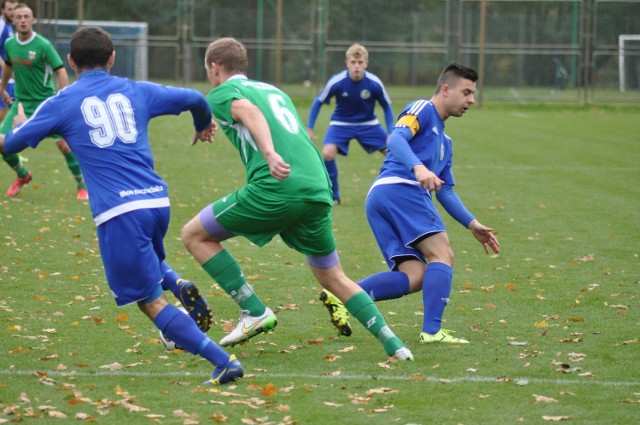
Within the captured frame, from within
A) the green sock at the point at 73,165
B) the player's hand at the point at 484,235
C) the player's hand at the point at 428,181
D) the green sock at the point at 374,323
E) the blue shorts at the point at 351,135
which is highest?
the player's hand at the point at 428,181

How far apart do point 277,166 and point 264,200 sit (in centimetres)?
39

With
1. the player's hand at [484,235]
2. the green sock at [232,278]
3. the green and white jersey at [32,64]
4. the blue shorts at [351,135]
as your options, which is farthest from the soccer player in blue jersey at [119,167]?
the blue shorts at [351,135]

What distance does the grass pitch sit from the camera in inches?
208

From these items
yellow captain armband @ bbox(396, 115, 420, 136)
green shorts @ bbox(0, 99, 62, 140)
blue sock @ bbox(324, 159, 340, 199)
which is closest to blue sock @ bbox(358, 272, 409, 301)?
yellow captain armband @ bbox(396, 115, 420, 136)

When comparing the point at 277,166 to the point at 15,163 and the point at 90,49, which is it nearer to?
the point at 90,49

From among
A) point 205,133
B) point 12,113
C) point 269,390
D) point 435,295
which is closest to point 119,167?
point 205,133

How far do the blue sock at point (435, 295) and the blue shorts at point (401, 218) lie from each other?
25 cm

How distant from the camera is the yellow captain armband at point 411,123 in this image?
21.6 feet

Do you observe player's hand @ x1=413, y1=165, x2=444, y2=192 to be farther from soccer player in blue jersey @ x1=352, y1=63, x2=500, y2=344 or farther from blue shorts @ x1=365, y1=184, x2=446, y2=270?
blue shorts @ x1=365, y1=184, x2=446, y2=270

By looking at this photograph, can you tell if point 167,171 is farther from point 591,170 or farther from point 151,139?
point 591,170

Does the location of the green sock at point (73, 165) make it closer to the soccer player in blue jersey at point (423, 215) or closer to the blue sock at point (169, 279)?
the soccer player in blue jersey at point (423, 215)

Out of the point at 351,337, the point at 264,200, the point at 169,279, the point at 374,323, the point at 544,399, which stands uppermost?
the point at 264,200

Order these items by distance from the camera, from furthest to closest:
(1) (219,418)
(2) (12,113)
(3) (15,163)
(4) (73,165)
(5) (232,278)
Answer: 1. (4) (73,165)
2. (3) (15,163)
3. (2) (12,113)
4. (5) (232,278)
5. (1) (219,418)

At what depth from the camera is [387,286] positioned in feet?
22.6
